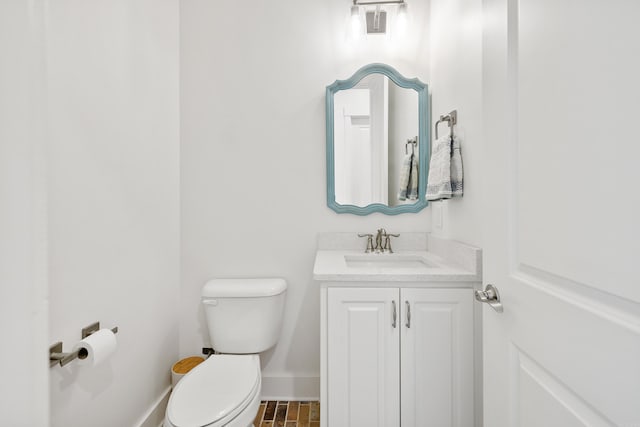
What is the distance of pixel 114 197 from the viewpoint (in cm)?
133

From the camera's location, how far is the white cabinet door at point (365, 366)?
1.29 meters

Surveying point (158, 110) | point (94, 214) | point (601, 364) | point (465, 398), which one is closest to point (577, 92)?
point (601, 364)

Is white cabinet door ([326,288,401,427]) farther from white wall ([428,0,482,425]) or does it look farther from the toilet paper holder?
the toilet paper holder

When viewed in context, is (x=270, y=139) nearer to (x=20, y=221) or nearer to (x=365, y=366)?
(x=365, y=366)

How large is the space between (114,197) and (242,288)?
2.44 feet

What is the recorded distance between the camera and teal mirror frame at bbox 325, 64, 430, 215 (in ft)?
6.09

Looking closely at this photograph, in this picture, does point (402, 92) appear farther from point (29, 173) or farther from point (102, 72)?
point (29, 173)

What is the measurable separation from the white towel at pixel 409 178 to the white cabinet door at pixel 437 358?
0.73 metres

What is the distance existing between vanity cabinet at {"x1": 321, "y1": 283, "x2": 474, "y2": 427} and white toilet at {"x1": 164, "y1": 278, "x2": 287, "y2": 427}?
0.35 meters

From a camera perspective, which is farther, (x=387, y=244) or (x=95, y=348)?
(x=387, y=244)

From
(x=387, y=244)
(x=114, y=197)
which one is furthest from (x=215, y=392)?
(x=387, y=244)

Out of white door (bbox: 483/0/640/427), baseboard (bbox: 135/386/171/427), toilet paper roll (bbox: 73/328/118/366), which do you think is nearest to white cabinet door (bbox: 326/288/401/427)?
white door (bbox: 483/0/640/427)

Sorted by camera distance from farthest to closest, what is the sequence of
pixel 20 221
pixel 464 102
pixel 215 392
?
pixel 464 102
pixel 215 392
pixel 20 221

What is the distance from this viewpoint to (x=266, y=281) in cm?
181
